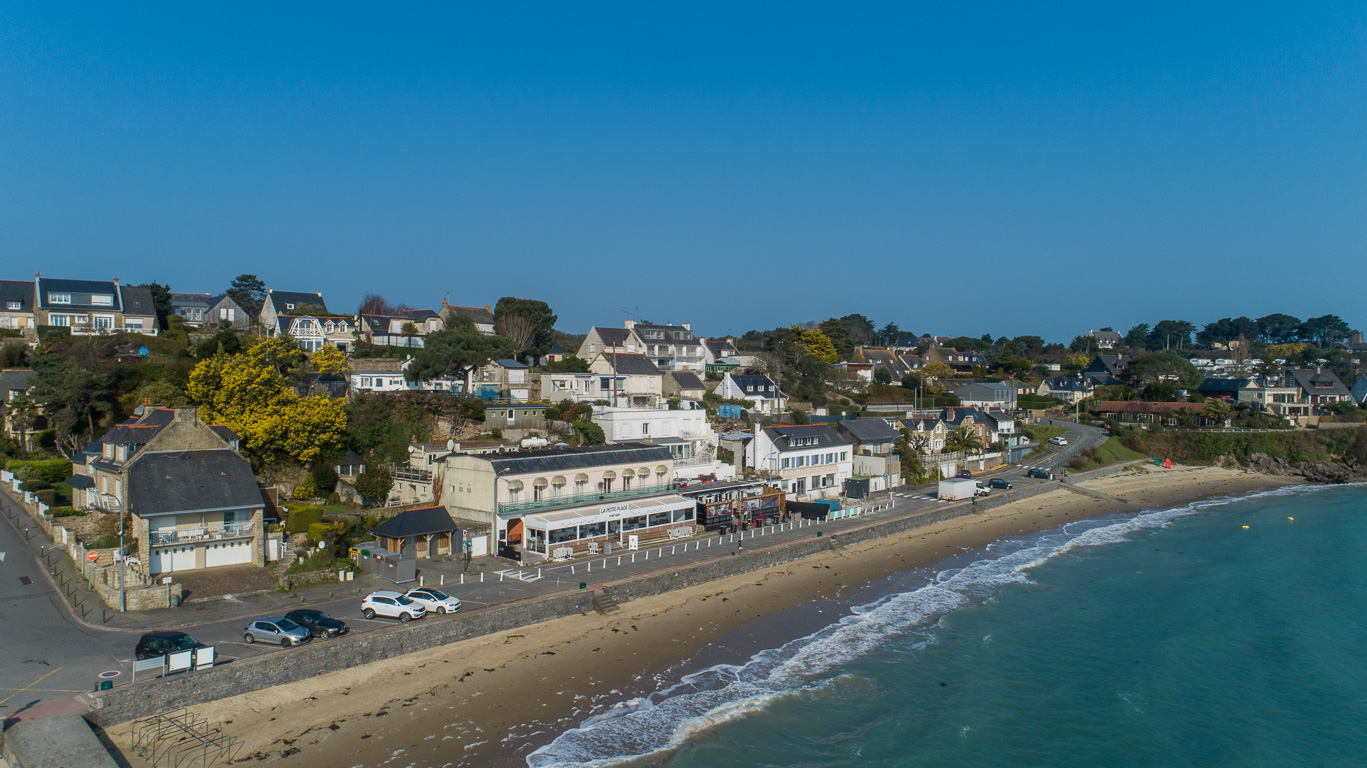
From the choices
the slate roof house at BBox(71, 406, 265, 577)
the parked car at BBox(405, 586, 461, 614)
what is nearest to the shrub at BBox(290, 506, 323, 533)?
the slate roof house at BBox(71, 406, 265, 577)

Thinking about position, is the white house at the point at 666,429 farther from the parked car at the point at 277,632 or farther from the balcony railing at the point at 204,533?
the parked car at the point at 277,632

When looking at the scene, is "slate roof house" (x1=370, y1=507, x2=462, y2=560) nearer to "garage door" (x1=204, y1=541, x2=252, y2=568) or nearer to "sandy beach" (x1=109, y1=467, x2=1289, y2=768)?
"garage door" (x1=204, y1=541, x2=252, y2=568)

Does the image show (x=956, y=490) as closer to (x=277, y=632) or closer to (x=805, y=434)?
(x=805, y=434)

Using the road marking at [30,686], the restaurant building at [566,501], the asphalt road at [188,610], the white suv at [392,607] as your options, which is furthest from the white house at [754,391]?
the road marking at [30,686]

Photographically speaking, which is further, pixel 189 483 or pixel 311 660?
pixel 189 483

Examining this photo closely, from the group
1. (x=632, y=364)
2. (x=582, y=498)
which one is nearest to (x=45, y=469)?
(x=582, y=498)

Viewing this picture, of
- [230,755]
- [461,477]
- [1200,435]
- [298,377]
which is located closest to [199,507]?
[461,477]
